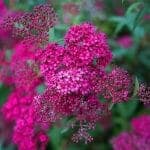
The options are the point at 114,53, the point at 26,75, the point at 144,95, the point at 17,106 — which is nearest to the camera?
the point at 144,95

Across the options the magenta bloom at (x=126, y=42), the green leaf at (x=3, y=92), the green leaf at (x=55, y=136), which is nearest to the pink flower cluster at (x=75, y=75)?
the green leaf at (x=55, y=136)

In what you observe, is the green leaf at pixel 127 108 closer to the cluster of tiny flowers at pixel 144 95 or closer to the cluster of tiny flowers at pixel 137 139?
the cluster of tiny flowers at pixel 137 139

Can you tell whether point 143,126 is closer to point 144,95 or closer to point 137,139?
point 137,139

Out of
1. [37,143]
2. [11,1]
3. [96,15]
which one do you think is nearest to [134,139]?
[37,143]

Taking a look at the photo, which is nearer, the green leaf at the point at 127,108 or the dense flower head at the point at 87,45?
the dense flower head at the point at 87,45

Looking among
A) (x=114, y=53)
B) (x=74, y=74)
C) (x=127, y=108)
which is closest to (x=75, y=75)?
(x=74, y=74)
